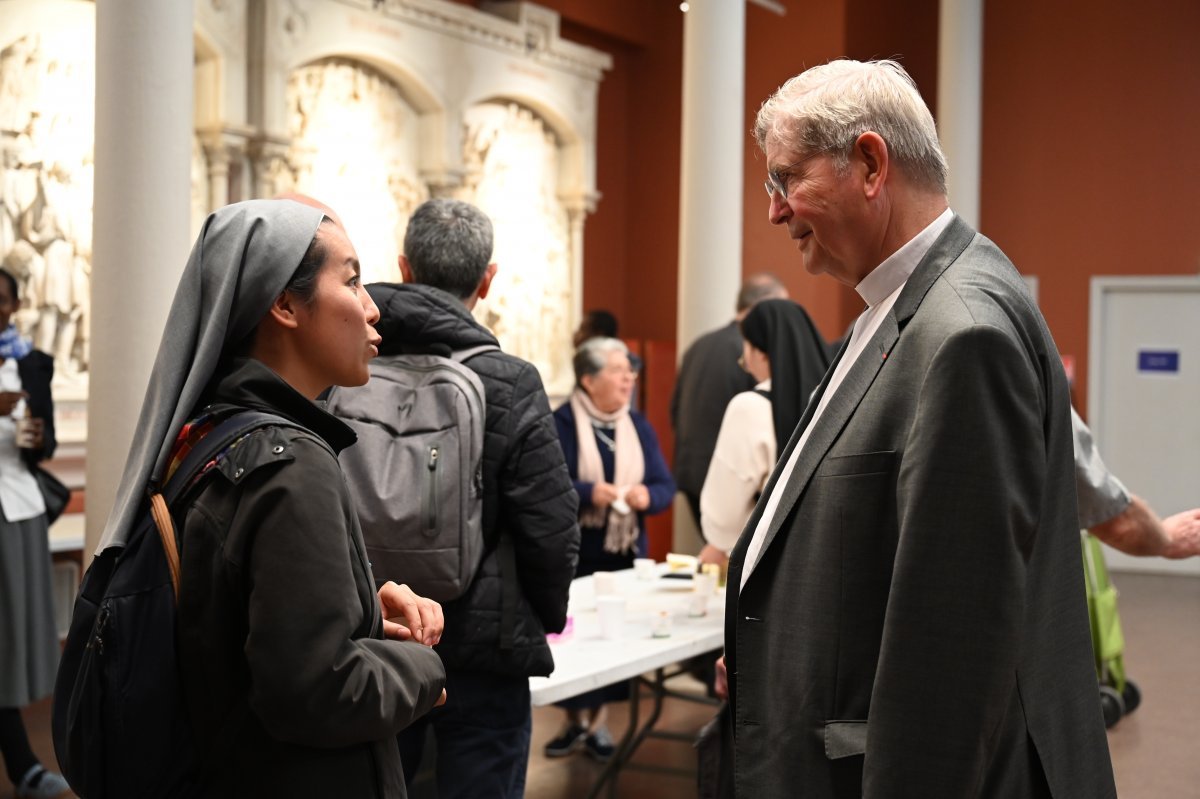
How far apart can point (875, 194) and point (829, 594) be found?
0.55 m

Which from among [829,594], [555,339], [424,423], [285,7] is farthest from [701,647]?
[555,339]

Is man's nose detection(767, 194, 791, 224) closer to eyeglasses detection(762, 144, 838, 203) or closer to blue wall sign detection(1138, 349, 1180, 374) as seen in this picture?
eyeglasses detection(762, 144, 838, 203)

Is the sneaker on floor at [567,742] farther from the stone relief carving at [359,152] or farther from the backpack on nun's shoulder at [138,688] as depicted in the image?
the stone relief carving at [359,152]

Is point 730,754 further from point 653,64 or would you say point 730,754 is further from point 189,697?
point 653,64

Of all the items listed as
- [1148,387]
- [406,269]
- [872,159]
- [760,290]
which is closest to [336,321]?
[872,159]

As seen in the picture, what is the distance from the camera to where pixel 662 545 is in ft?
34.9

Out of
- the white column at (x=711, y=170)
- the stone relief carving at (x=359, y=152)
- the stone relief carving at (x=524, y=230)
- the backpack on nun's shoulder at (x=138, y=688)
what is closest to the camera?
the backpack on nun's shoulder at (x=138, y=688)

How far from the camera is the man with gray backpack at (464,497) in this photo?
2.53 m

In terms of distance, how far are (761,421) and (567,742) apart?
7.01 feet

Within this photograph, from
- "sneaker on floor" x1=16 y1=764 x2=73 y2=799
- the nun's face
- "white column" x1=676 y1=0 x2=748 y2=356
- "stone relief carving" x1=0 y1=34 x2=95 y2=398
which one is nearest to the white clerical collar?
the nun's face

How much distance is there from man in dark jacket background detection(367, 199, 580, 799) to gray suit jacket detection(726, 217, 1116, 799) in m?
0.93

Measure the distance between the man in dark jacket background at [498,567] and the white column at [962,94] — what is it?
9.60 m

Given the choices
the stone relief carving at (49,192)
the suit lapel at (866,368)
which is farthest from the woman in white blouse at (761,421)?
the stone relief carving at (49,192)

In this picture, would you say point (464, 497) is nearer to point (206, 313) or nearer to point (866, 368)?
point (206, 313)
